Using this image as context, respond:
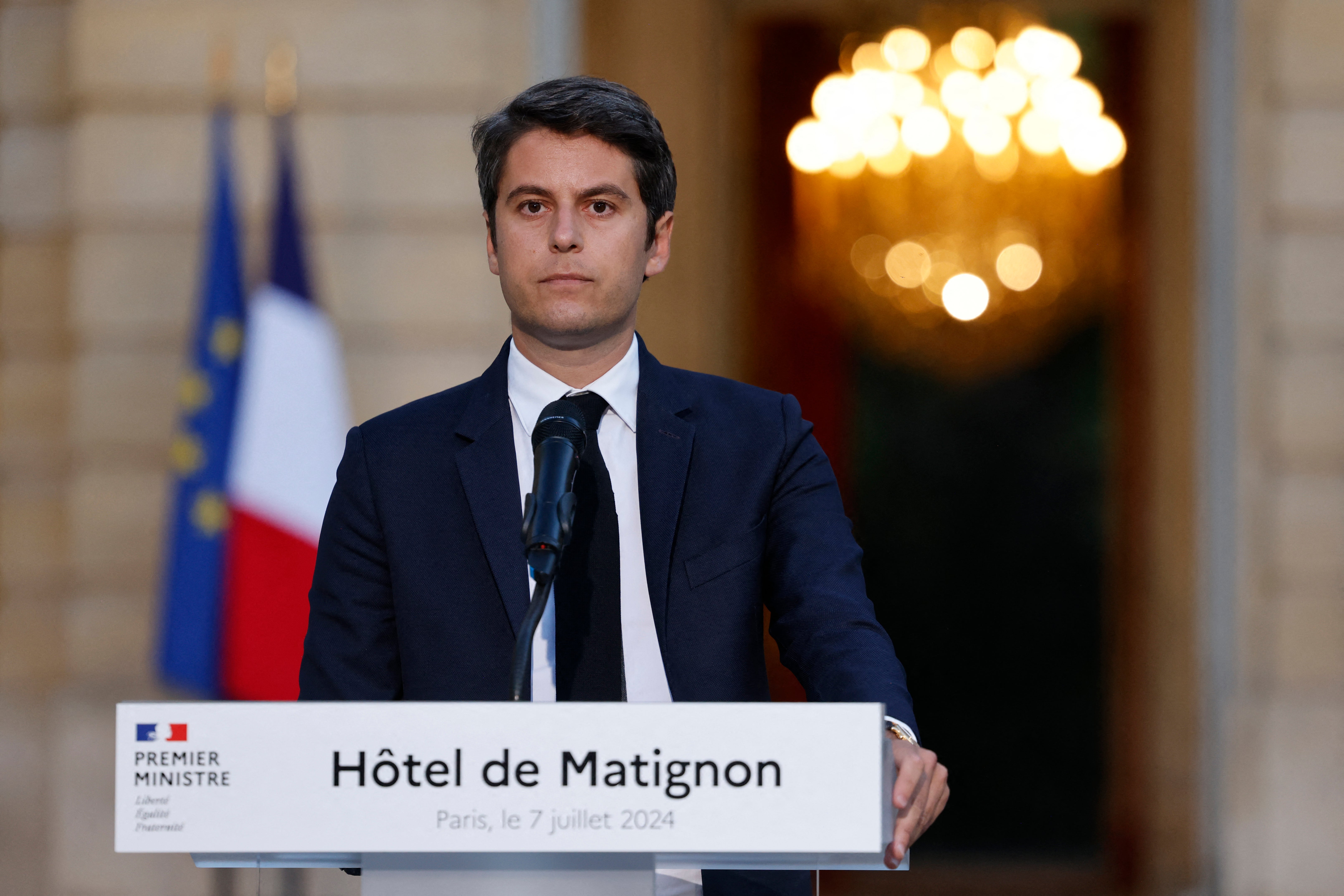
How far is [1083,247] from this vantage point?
6734 mm

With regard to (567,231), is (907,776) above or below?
below

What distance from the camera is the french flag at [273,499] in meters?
4.29

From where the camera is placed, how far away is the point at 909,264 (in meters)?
6.89

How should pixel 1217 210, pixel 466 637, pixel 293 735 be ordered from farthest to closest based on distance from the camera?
pixel 1217 210 < pixel 466 637 < pixel 293 735

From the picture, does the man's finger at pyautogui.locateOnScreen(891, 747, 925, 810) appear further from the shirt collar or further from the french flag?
the french flag

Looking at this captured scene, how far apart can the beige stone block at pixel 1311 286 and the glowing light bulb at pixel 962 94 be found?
1816 mm

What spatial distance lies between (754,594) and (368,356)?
3383mm

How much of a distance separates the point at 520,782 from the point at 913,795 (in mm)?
381

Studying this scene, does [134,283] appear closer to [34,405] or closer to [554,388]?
[34,405]

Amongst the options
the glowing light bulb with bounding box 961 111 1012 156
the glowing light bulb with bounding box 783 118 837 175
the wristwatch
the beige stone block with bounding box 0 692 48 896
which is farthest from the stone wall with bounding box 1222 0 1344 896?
the beige stone block with bounding box 0 692 48 896

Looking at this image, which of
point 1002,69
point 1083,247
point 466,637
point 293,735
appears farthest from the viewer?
point 1083,247

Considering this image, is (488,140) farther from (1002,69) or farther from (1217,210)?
(1002,69)

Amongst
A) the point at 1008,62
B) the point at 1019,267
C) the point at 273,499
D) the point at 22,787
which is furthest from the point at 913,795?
the point at 1019,267

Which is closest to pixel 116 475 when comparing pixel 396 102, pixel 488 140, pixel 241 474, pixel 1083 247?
pixel 241 474
